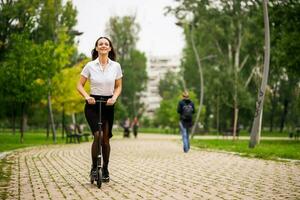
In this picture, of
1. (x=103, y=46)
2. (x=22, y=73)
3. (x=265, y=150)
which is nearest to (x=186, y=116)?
(x=265, y=150)

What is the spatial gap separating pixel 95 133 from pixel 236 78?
80.3 ft

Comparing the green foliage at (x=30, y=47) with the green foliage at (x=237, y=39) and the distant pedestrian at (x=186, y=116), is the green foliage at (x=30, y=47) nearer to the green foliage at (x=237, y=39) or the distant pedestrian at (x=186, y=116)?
the green foliage at (x=237, y=39)

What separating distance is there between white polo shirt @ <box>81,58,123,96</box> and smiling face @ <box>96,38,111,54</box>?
0.57 ft

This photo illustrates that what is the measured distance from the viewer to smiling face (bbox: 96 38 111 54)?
8125 millimetres

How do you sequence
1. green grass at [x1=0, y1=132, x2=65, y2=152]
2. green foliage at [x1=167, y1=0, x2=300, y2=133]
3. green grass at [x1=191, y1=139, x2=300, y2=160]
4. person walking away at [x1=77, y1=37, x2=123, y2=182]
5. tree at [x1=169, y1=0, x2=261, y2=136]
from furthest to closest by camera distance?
tree at [x1=169, y1=0, x2=261, y2=136] < green foliage at [x1=167, y1=0, x2=300, y2=133] < green grass at [x1=0, y1=132, x2=65, y2=152] < green grass at [x1=191, y1=139, x2=300, y2=160] < person walking away at [x1=77, y1=37, x2=123, y2=182]

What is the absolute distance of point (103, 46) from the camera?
26.7 feet

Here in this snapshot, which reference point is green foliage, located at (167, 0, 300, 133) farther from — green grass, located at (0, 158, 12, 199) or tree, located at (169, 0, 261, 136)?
green grass, located at (0, 158, 12, 199)

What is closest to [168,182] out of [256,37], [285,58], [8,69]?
[8,69]

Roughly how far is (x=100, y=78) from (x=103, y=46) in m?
0.52

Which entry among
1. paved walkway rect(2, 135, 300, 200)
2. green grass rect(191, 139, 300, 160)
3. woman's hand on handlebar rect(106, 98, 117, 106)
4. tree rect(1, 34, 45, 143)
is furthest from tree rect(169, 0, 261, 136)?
woman's hand on handlebar rect(106, 98, 117, 106)

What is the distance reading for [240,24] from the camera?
3891 cm

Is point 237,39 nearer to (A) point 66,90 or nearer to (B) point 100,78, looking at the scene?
(A) point 66,90

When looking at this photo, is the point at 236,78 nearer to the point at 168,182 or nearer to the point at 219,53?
the point at 219,53

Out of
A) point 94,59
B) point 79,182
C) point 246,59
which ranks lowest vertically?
point 79,182
